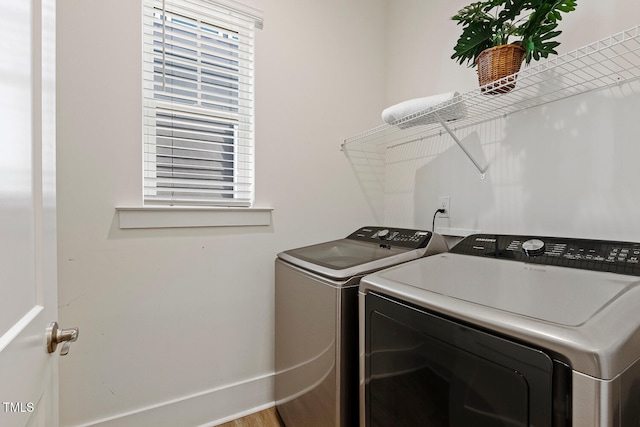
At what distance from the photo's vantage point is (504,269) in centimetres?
99

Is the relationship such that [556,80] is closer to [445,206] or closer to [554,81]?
[554,81]

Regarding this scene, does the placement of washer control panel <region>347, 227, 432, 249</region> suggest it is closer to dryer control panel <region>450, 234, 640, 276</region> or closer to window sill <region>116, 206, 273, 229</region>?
dryer control panel <region>450, 234, 640, 276</region>

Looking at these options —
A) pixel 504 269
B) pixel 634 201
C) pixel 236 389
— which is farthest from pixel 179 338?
pixel 634 201

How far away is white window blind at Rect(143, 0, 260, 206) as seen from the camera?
4.74ft

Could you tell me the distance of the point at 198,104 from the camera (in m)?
1.57

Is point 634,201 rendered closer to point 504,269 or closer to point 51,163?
point 504,269

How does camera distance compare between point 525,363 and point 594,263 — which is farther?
point 594,263

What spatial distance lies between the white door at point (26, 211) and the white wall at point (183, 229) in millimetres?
680

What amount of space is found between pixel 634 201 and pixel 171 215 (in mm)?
1802

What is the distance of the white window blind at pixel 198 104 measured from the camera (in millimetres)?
1444

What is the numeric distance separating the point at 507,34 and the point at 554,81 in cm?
29

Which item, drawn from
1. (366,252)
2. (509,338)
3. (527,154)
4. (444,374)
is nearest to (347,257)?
(366,252)

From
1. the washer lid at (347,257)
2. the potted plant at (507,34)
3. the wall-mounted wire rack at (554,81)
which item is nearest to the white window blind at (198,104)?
the washer lid at (347,257)

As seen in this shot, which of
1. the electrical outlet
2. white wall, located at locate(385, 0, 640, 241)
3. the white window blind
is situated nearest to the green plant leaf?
white wall, located at locate(385, 0, 640, 241)
